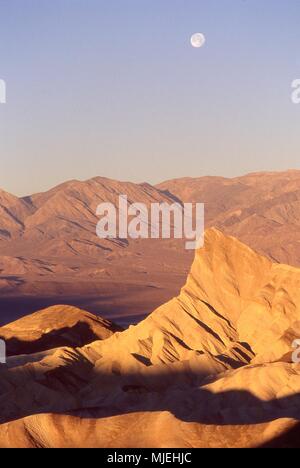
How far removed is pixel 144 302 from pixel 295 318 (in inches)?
5434

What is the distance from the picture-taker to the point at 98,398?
162 feet

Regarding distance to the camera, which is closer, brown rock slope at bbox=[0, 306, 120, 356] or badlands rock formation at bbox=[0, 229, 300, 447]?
badlands rock formation at bbox=[0, 229, 300, 447]

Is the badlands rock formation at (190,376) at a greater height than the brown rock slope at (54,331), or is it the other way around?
the badlands rock formation at (190,376)

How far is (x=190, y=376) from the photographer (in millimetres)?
51812

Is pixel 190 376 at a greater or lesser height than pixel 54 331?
greater

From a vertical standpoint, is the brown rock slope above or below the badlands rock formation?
below

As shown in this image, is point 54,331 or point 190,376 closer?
point 190,376

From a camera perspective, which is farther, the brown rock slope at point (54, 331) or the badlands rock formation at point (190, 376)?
the brown rock slope at point (54, 331)

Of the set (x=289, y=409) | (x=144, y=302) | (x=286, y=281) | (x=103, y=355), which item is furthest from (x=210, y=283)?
(x=144, y=302)

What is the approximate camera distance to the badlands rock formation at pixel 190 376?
32.6 m

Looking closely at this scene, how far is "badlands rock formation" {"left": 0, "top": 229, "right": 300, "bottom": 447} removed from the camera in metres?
32.6
